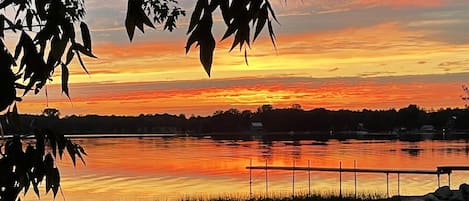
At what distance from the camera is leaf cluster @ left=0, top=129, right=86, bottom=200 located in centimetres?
206

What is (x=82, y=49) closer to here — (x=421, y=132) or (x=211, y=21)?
(x=211, y=21)

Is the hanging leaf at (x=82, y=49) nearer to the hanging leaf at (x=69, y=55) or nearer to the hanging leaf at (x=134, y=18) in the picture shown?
the hanging leaf at (x=69, y=55)

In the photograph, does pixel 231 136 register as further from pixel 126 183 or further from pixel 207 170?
pixel 126 183

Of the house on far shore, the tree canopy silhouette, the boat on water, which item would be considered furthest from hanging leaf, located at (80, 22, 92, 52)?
the boat on water

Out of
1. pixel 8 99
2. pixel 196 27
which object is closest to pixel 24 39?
pixel 8 99

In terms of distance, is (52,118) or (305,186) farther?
(305,186)

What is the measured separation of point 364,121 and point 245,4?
10904 cm

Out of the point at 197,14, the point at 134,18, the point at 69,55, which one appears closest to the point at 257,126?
the point at 69,55

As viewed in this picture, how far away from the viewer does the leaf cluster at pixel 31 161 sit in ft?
6.75

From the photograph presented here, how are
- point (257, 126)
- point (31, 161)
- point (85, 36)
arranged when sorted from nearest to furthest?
point (85, 36) < point (31, 161) < point (257, 126)

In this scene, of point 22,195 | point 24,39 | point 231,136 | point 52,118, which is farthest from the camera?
point 231,136

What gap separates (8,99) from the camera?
1793 millimetres

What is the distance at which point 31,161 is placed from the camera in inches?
83.0

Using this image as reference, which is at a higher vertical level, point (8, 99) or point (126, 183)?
point (8, 99)
